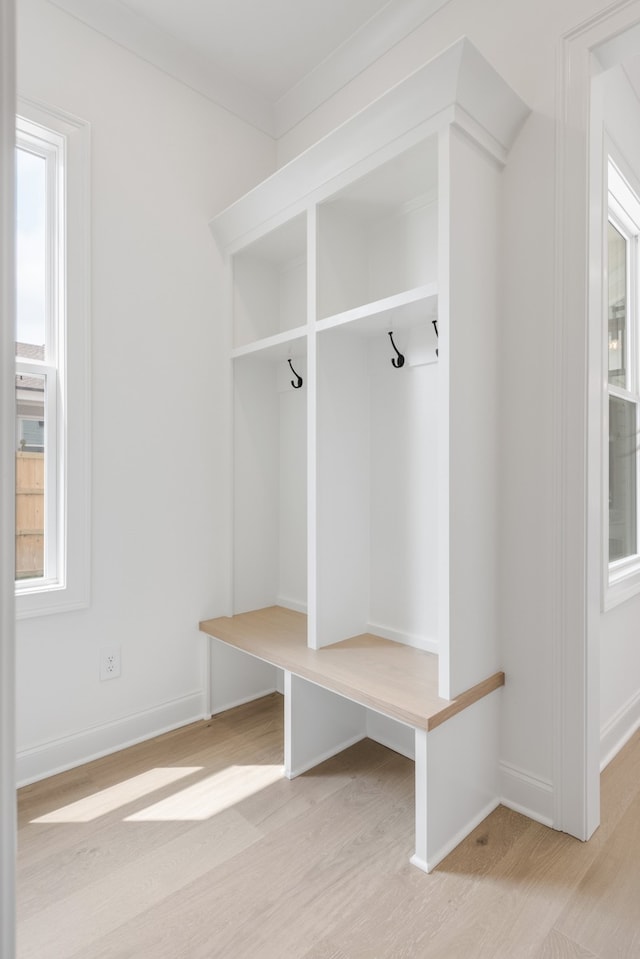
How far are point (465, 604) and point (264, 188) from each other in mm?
1688

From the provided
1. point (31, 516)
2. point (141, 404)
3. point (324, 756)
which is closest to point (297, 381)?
point (141, 404)

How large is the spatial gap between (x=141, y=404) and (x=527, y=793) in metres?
1.92

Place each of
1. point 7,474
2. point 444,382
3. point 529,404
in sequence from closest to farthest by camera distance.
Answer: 1. point 7,474
2. point 444,382
3. point 529,404

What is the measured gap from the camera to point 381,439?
7.05ft

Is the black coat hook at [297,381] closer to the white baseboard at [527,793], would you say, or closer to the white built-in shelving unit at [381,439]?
the white built-in shelving unit at [381,439]

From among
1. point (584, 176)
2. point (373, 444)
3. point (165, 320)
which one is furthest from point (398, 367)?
point (165, 320)

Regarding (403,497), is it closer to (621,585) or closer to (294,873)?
(621,585)

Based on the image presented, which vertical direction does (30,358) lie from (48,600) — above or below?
above

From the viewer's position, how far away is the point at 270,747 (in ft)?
6.88

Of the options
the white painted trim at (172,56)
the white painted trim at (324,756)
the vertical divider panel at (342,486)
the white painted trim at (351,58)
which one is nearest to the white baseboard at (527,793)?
the white painted trim at (324,756)

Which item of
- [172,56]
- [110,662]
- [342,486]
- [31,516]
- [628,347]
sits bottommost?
[110,662]

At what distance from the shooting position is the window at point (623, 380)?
2229 mm

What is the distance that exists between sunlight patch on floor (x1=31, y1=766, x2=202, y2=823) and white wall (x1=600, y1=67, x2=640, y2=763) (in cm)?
155

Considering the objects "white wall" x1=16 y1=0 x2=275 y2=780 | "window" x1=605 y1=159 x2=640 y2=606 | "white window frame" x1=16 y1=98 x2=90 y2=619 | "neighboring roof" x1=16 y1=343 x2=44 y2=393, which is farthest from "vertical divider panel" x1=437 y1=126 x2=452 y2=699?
"neighboring roof" x1=16 y1=343 x2=44 y2=393
